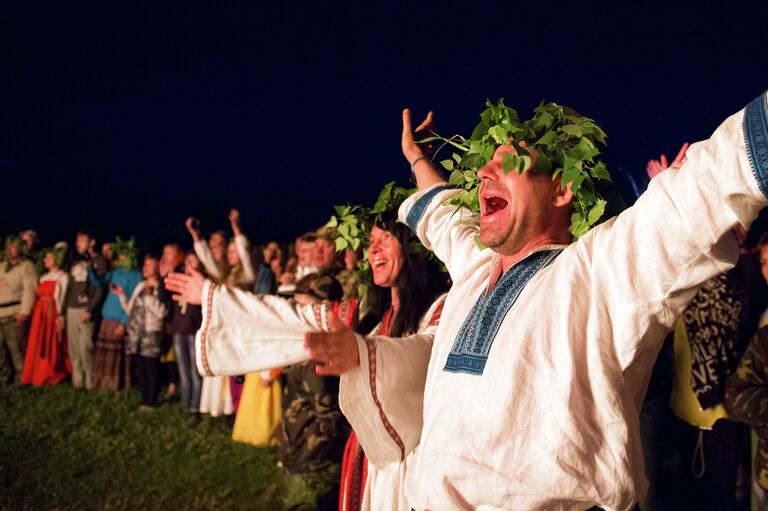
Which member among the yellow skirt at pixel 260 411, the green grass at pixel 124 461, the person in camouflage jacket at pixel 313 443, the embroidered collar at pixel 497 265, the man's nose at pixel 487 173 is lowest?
the green grass at pixel 124 461

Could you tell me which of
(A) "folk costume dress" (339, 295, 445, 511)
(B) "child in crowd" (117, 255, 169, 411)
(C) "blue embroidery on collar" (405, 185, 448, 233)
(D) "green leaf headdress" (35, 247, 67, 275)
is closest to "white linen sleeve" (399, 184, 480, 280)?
(C) "blue embroidery on collar" (405, 185, 448, 233)

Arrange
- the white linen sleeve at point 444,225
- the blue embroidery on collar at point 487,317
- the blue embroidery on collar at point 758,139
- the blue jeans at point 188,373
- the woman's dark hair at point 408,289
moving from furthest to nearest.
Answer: the blue jeans at point 188,373 → the woman's dark hair at point 408,289 → the white linen sleeve at point 444,225 → the blue embroidery on collar at point 487,317 → the blue embroidery on collar at point 758,139

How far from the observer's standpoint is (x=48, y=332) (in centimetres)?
857

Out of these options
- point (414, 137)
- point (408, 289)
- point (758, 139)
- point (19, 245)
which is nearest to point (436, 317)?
point (408, 289)

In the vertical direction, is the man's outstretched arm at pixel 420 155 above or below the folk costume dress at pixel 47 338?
above

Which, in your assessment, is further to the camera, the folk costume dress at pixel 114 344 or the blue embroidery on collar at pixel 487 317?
the folk costume dress at pixel 114 344

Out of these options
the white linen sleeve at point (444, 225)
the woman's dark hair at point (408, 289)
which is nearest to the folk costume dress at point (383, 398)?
the woman's dark hair at point (408, 289)

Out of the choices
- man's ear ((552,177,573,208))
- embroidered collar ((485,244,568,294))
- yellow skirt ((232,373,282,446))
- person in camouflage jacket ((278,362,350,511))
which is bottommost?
yellow skirt ((232,373,282,446))

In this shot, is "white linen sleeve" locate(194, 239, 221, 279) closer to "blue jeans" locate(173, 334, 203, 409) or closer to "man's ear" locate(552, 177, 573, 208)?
"blue jeans" locate(173, 334, 203, 409)

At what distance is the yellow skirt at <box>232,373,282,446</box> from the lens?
18.9 ft

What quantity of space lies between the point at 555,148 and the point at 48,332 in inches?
322

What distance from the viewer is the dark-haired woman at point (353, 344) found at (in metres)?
2.42

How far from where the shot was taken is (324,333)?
6.59ft

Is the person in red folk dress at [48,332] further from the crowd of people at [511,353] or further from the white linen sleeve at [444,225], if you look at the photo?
the white linen sleeve at [444,225]
